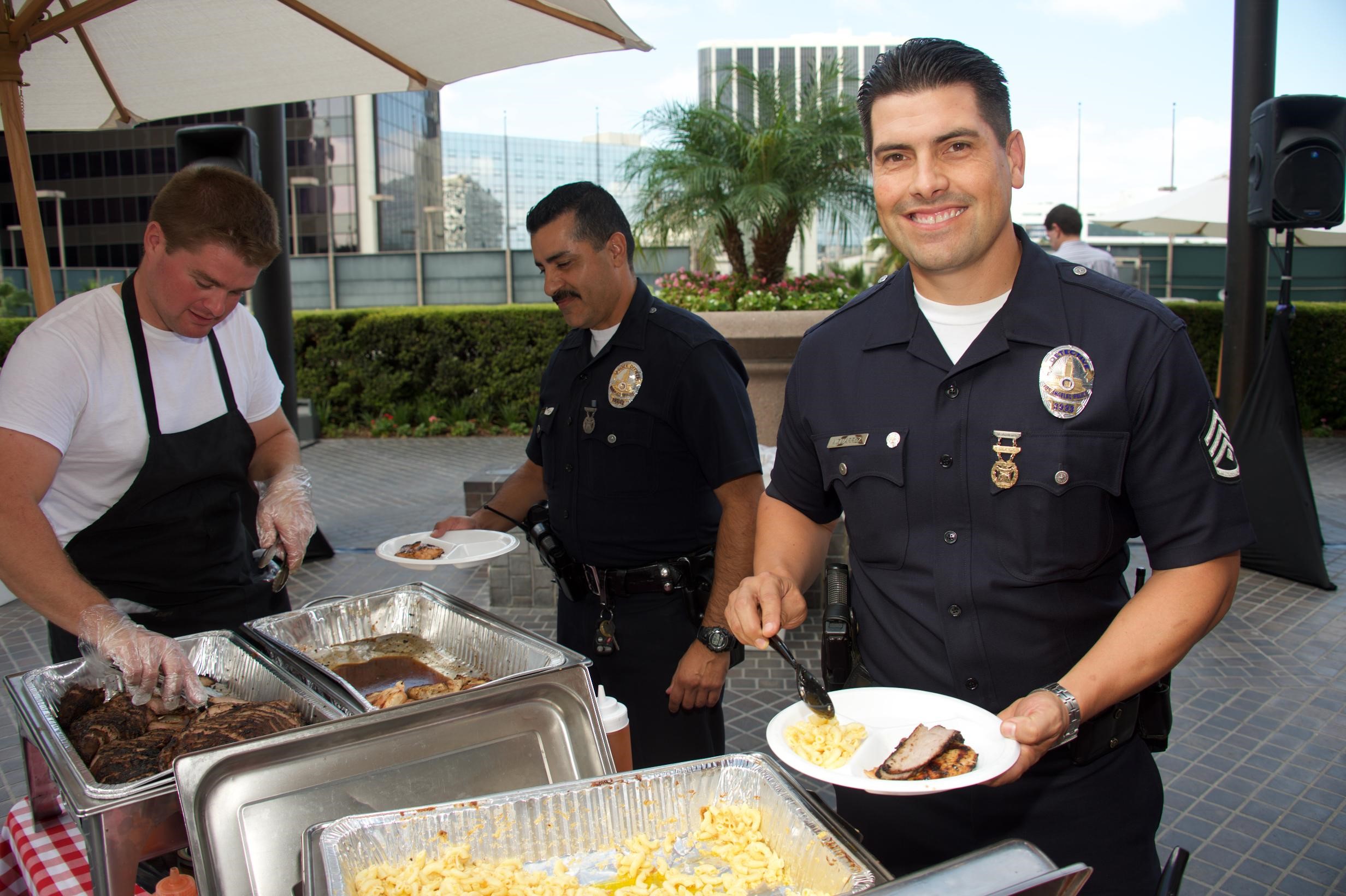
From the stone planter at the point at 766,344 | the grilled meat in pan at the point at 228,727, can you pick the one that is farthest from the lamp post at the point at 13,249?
the grilled meat in pan at the point at 228,727

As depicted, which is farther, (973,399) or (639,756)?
(639,756)

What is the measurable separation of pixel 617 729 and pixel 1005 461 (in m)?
0.91

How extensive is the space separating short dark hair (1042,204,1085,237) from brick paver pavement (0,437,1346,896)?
9.72ft

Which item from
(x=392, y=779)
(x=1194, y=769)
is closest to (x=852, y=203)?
(x=1194, y=769)

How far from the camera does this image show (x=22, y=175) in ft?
8.71

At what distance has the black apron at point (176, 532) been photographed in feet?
7.11

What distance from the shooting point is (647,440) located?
2621mm

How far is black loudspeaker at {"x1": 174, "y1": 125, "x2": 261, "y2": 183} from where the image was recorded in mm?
5340

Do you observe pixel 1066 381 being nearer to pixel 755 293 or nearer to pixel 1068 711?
pixel 1068 711

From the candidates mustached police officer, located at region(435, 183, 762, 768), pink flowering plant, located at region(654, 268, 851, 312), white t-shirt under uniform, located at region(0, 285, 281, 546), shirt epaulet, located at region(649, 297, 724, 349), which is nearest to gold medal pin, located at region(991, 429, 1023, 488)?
mustached police officer, located at region(435, 183, 762, 768)

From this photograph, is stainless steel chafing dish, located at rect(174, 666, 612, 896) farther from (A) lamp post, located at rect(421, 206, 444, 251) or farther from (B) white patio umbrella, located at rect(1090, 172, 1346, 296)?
(A) lamp post, located at rect(421, 206, 444, 251)

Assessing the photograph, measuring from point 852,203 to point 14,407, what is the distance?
279 inches

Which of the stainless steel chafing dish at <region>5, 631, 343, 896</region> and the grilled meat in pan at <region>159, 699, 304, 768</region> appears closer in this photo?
the stainless steel chafing dish at <region>5, 631, 343, 896</region>

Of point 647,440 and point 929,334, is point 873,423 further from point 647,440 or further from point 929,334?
point 647,440
